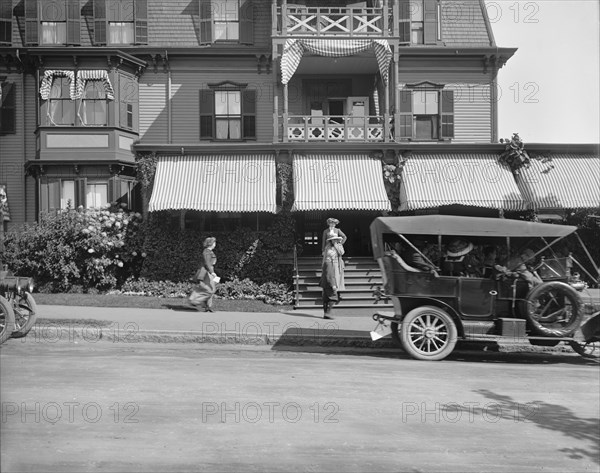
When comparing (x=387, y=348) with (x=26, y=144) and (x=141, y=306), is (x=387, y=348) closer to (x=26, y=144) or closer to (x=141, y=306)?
(x=141, y=306)

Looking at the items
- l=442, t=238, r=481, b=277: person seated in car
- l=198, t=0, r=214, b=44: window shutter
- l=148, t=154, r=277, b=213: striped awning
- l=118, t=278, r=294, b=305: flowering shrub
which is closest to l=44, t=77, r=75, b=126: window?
l=148, t=154, r=277, b=213: striped awning

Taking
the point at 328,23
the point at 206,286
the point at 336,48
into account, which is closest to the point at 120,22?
the point at 328,23

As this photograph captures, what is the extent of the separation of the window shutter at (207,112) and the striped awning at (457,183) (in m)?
8.54

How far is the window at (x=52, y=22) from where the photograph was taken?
933 inches

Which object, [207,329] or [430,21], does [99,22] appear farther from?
[207,329]

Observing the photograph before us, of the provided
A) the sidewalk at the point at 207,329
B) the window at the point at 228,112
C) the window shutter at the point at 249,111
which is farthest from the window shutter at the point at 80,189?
the sidewalk at the point at 207,329

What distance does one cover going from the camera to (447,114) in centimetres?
2467

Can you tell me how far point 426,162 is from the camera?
20453mm

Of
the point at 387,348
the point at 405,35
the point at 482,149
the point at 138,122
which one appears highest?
the point at 405,35

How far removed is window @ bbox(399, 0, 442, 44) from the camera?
25.1 meters

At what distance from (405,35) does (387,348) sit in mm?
17321

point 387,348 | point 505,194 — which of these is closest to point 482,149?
point 505,194

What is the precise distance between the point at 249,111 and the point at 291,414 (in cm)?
1986

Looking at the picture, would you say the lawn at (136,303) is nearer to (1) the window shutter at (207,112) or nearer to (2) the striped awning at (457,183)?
(2) the striped awning at (457,183)
